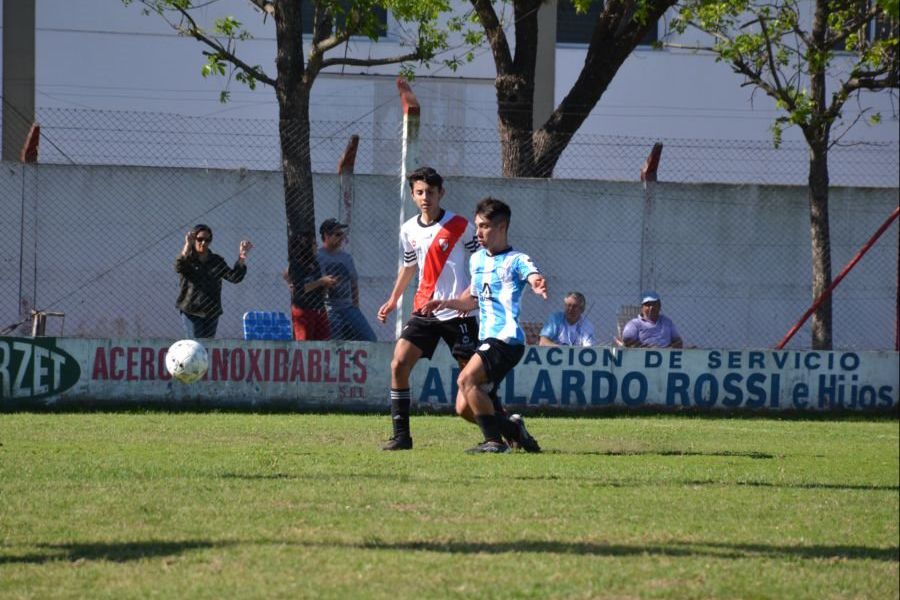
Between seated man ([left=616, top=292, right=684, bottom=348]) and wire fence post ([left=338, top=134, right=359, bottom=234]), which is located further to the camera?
wire fence post ([left=338, top=134, right=359, bottom=234])

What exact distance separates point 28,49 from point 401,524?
1916 centimetres

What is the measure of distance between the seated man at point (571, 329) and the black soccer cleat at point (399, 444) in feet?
15.4

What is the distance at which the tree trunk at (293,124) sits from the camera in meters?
14.6

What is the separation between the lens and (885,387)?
13984mm

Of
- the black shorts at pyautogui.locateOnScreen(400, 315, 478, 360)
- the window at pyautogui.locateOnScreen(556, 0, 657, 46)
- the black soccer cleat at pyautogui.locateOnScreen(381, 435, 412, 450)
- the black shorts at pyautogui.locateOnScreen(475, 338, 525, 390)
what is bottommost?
the black soccer cleat at pyautogui.locateOnScreen(381, 435, 412, 450)

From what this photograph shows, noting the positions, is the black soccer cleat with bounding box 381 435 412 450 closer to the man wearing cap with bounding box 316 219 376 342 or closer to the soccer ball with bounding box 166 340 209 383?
the soccer ball with bounding box 166 340 209 383

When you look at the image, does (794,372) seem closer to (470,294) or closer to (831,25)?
(831,25)

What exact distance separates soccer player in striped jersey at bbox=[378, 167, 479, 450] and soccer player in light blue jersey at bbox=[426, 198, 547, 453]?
0.27 metres

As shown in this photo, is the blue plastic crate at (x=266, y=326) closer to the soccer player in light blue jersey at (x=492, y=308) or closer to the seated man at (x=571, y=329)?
the seated man at (x=571, y=329)

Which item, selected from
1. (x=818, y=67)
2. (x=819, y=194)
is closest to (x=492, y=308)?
(x=818, y=67)

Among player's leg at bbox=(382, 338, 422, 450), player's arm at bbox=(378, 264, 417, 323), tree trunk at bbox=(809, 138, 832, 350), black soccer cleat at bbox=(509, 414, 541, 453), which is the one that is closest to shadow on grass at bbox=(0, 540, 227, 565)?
player's leg at bbox=(382, 338, 422, 450)

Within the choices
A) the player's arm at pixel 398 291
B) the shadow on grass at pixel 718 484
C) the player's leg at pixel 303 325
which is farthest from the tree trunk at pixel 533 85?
the shadow on grass at pixel 718 484

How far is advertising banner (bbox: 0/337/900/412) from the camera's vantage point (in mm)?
12773

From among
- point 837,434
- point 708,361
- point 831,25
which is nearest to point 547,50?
point 831,25
